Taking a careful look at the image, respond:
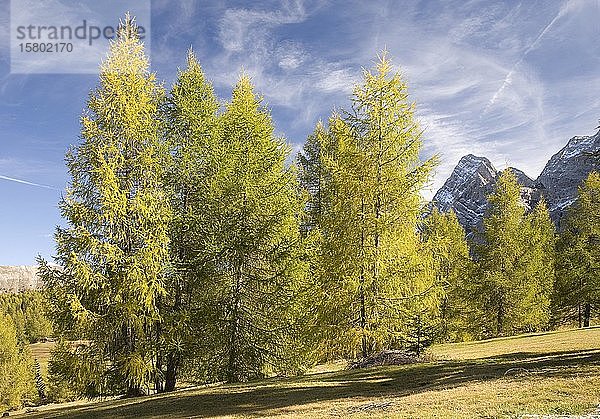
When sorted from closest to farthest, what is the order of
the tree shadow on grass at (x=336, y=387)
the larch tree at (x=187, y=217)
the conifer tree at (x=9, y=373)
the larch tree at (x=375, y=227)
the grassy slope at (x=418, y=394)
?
1. the grassy slope at (x=418, y=394)
2. the tree shadow on grass at (x=336, y=387)
3. the larch tree at (x=375, y=227)
4. the larch tree at (x=187, y=217)
5. the conifer tree at (x=9, y=373)

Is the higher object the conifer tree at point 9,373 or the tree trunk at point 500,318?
the tree trunk at point 500,318

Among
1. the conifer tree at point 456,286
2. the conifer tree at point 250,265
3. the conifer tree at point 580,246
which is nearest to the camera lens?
the conifer tree at point 250,265

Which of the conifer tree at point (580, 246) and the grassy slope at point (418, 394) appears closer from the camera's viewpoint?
the grassy slope at point (418, 394)

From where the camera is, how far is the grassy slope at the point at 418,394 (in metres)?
8.02

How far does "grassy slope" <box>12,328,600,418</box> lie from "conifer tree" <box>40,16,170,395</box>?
1.88 m

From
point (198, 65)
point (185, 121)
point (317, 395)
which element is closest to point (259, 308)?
point (317, 395)

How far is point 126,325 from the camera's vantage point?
15.6 meters

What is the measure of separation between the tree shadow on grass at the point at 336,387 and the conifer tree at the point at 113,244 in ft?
5.85

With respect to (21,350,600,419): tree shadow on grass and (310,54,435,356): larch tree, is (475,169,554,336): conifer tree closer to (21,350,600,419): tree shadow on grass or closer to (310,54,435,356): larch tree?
(21,350,600,419): tree shadow on grass

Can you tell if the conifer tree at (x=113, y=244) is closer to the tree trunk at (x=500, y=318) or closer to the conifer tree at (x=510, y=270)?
the conifer tree at (x=510, y=270)

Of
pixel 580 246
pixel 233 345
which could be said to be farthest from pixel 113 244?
pixel 580 246

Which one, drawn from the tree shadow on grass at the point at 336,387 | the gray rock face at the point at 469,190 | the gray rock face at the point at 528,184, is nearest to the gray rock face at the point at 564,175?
the gray rock face at the point at 528,184

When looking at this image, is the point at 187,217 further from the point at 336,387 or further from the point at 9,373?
the point at 9,373

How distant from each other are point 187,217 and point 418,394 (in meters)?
10.5
